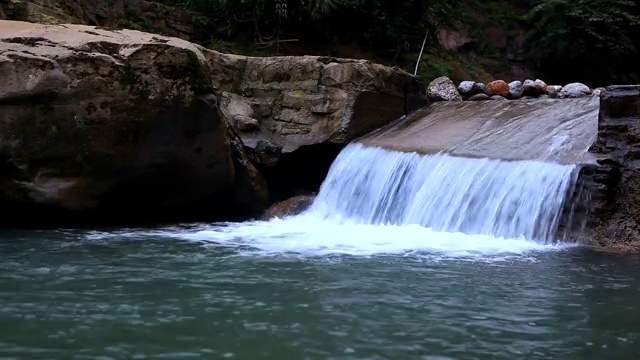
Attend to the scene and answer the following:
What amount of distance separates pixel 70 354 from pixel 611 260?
16.0 feet

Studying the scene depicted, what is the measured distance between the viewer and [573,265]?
6.69 meters

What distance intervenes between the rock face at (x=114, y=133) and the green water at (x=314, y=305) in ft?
6.00

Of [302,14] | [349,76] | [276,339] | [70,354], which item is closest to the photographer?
[70,354]

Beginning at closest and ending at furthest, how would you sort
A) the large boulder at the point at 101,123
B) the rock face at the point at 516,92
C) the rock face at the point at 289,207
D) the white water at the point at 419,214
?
the white water at the point at 419,214, the large boulder at the point at 101,123, the rock face at the point at 289,207, the rock face at the point at 516,92

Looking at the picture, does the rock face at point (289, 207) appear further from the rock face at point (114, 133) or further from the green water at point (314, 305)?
the green water at point (314, 305)

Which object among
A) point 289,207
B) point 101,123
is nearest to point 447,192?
point 289,207

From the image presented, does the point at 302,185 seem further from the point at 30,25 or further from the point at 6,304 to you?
the point at 6,304

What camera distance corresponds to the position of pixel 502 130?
10.3 m

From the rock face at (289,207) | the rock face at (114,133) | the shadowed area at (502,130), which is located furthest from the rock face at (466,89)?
the rock face at (114,133)

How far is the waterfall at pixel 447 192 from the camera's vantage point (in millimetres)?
8086

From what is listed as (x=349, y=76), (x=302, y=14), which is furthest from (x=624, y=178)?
(x=302, y=14)

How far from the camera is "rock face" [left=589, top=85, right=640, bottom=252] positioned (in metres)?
7.69

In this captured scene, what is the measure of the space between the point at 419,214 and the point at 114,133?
3.73 m

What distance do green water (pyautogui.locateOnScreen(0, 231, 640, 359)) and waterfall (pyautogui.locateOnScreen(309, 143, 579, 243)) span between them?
0.84m
